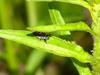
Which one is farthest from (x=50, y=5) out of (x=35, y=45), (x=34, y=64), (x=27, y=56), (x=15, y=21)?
(x=15, y=21)

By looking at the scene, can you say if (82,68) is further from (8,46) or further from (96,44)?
(8,46)

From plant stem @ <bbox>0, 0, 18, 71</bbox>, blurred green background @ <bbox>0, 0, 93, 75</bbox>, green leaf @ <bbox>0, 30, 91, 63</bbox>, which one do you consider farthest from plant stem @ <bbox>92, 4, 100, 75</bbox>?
plant stem @ <bbox>0, 0, 18, 71</bbox>

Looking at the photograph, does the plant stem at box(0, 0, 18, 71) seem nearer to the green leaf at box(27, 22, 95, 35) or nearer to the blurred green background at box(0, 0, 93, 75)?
the blurred green background at box(0, 0, 93, 75)

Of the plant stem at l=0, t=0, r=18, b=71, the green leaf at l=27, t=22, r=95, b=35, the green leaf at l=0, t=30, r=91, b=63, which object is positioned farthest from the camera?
the plant stem at l=0, t=0, r=18, b=71

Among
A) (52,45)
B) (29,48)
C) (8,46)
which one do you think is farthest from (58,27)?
(29,48)

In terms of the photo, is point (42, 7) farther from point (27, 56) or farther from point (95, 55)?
point (95, 55)

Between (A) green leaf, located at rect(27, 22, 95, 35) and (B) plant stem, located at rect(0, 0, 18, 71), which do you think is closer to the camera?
(A) green leaf, located at rect(27, 22, 95, 35)

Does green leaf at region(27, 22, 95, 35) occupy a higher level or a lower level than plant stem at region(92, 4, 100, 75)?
higher
